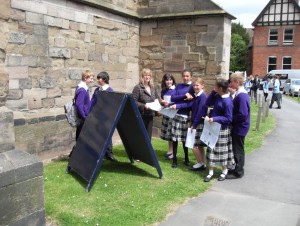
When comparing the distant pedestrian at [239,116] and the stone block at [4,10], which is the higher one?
the stone block at [4,10]

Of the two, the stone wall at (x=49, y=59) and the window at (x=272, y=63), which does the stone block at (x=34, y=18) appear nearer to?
the stone wall at (x=49, y=59)

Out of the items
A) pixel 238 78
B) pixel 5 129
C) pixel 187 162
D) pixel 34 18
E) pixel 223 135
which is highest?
pixel 34 18

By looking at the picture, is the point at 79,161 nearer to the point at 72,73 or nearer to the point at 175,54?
the point at 72,73

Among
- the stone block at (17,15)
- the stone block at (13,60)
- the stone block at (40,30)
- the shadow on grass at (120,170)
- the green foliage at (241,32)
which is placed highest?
the green foliage at (241,32)

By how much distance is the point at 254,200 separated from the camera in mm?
4785

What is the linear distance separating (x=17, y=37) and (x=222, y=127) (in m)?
4.13

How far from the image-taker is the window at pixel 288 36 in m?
42.2

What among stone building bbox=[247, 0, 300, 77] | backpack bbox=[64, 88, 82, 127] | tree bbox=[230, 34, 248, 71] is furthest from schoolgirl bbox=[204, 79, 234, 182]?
tree bbox=[230, 34, 248, 71]

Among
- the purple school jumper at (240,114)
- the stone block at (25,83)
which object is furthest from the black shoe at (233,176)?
the stone block at (25,83)

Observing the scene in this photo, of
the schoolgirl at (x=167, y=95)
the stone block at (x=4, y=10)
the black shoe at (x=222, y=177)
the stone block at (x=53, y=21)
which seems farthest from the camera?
the stone block at (x=53, y=21)

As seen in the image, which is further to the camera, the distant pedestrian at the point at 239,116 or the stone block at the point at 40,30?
the stone block at the point at 40,30

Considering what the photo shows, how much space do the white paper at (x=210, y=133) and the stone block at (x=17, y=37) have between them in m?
3.79

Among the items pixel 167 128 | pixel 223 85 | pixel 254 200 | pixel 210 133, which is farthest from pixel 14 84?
pixel 254 200

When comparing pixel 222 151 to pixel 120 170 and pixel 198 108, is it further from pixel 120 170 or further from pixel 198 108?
pixel 120 170
